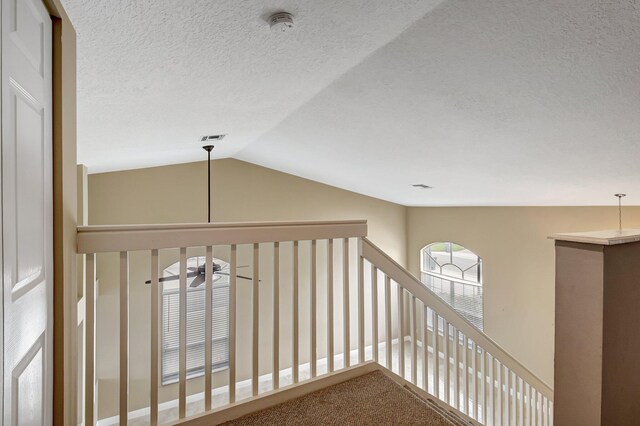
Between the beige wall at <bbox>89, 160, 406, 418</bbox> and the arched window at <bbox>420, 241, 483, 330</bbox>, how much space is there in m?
0.97

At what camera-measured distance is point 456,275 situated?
6750mm

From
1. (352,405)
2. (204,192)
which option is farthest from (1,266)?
(204,192)

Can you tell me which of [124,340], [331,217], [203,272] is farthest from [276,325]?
[331,217]

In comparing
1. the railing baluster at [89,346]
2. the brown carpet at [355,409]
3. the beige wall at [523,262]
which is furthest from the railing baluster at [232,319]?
the beige wall at [523,262]

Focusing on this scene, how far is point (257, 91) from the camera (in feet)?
8.44

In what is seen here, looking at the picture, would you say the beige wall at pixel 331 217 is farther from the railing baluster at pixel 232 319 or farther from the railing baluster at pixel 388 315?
the railing baluster at pixel 232 319

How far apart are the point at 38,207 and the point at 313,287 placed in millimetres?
1173

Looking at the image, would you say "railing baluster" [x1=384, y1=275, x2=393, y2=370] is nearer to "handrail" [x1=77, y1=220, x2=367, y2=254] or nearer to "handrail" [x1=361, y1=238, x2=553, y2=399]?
"handrail" [x1=361, y1=238, x2=553, y2=399]

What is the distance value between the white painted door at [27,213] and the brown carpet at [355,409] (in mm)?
896

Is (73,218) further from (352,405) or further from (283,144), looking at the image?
(283,144)

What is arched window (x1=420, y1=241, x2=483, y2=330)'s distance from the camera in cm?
632

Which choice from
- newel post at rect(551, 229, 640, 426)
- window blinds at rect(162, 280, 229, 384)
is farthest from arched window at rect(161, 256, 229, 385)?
newel post at rect(551, 229, 640, 426)

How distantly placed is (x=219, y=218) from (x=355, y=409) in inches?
182

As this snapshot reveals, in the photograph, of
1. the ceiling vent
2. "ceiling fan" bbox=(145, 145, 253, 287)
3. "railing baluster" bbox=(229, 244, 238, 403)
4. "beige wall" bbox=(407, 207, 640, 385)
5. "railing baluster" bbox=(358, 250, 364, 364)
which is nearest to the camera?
"railing baluster" bbox=(229, 244, 238, 403)
